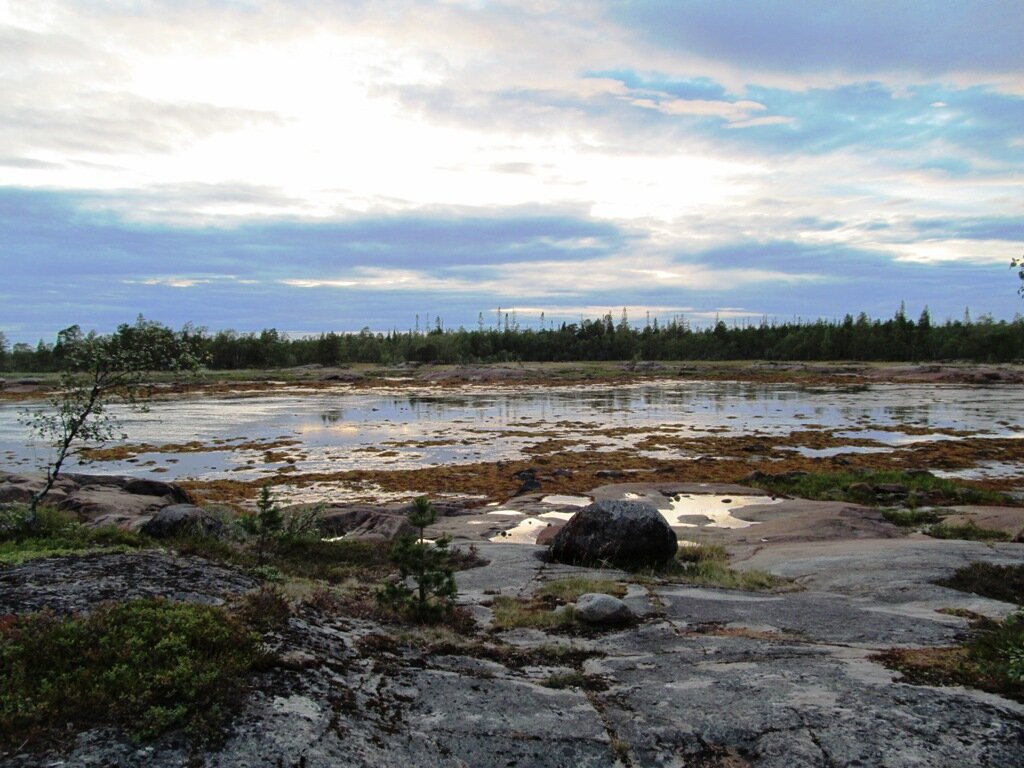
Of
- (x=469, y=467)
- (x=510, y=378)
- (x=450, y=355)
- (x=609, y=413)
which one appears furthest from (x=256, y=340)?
(x=469, y=467)

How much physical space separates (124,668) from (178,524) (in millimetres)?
9329

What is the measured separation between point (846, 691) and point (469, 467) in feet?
82.1

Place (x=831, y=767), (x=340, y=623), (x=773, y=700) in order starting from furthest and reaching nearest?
(x=340, y=623), (x=773, y=700), (x=831, y=767)

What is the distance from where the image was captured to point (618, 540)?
14211 mm

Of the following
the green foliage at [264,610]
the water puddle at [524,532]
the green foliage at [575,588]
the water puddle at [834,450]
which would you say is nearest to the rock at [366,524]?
the water puddle at [524,532]

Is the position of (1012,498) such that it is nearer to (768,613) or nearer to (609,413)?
(768,613)

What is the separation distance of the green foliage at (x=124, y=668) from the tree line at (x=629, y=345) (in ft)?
391

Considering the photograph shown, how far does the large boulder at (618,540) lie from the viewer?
14164 millimetres

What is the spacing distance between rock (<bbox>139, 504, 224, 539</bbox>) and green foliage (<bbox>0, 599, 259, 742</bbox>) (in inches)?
310

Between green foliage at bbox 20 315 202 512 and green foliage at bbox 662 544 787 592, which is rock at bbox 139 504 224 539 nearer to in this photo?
green foliage at bbox 20 315 202 512

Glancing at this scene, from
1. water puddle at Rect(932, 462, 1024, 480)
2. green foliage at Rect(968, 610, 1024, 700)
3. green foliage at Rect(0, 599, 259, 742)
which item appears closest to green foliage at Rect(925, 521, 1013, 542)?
green foliage at Rect(968, 610, 1024, 700)

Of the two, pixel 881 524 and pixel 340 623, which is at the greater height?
pixel 340 623

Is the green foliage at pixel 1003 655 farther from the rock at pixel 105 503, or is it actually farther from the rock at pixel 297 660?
the rock at pixel 105 503

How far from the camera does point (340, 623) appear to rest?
7.96 meters
